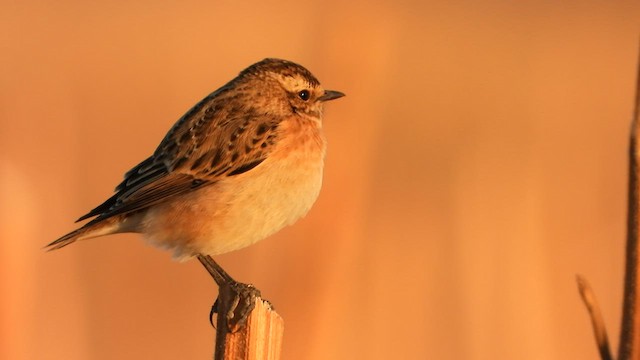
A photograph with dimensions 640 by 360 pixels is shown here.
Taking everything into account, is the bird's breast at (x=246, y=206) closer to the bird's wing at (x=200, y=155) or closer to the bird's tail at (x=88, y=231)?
the bird's wing at (x=200, y=155)

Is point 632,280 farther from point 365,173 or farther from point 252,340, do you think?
point 365,173

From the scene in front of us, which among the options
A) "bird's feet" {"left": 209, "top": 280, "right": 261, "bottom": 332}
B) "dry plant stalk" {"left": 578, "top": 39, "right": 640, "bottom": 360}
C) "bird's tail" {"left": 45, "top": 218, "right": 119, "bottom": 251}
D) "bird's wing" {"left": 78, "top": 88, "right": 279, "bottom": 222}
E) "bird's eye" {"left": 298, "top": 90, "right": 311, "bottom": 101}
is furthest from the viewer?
"bird's eye" {"left": 298, "top": 90, "right": 311, "bottom": 101}

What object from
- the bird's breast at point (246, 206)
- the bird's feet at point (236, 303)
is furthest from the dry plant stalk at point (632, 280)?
the bird's breast at point (246, 206)

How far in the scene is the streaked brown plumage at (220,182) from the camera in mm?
4195

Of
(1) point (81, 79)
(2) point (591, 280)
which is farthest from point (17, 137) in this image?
(2) point (591, 280)

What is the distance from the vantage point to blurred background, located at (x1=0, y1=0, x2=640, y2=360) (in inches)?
193

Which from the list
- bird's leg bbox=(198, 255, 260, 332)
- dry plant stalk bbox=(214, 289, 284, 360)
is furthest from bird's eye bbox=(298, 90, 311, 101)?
dry plant stalk bbox=(214, 289, 284, 360)

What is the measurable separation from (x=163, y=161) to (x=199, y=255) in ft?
1.43

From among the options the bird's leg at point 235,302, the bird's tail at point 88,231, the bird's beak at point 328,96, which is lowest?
the bird's leg at point 235,302

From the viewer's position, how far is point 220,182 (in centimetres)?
430

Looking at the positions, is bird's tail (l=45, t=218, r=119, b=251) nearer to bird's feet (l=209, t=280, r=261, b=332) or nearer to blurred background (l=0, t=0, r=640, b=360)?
blurred background (l=0, t=0, r=640, b=360)

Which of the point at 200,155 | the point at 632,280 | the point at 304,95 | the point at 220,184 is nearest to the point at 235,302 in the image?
the point at 220,184

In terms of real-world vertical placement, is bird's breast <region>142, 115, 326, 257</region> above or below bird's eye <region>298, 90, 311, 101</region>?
below

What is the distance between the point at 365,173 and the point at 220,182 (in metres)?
0.82
